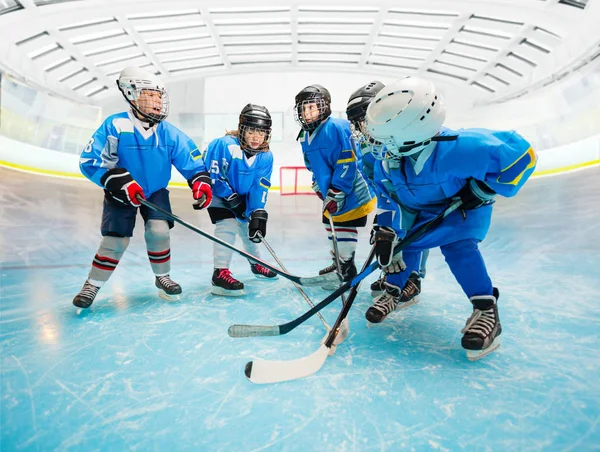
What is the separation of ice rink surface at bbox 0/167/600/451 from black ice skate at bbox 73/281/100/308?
0.05 metres

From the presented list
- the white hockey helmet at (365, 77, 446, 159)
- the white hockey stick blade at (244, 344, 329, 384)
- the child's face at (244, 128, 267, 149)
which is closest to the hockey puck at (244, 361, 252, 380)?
the white hockey stick blade at (244, 344, 329, 384)

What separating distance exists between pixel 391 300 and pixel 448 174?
0.68 metres

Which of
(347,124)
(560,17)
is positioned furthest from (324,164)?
(560,17)

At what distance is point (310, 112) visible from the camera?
86.0 inches

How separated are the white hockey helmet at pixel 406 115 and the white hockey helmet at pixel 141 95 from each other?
1.10 meters

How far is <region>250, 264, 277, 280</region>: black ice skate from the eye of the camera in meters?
2.61

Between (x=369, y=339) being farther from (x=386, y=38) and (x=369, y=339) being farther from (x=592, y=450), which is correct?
(x=386, y=38)

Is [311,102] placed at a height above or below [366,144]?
above

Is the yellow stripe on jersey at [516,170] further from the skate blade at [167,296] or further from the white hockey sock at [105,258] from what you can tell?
the white hockey sock at [105,258]

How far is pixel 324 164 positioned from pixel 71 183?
19.9 feet

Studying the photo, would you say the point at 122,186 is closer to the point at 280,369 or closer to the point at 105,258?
the point at 105,258

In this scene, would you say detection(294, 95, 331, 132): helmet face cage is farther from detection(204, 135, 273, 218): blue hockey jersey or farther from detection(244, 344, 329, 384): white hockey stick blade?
detection(244, 344, 329, 384): white hockey stick blade

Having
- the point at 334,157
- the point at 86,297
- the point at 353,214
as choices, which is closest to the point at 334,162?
the point at 334,157

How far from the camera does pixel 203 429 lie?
1034 mm
